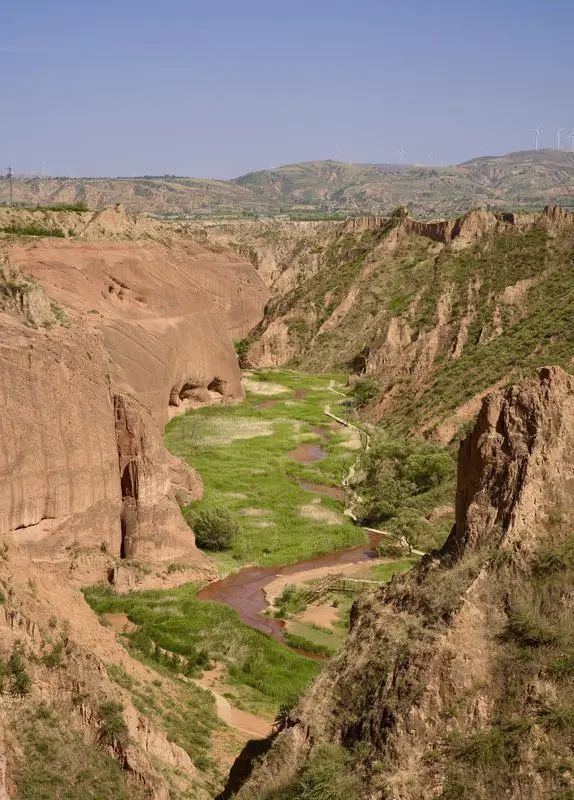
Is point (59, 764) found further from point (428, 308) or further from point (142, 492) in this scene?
point (428, 308)

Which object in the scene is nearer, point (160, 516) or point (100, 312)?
point (160, 516)

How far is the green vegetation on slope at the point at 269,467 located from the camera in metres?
38.8

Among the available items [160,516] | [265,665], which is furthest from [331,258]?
[265,665]

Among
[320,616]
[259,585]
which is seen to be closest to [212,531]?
[259,585]

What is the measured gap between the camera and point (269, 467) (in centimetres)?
5059

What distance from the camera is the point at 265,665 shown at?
26.7m

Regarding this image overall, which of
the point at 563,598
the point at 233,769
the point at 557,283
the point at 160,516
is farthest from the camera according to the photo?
the point at 557,283

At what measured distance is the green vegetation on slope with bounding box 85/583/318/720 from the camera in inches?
997

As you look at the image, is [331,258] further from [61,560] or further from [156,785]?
[156,785]

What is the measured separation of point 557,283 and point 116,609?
42585 mm

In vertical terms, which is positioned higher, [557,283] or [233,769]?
[557,283]

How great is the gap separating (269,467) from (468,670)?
120 ft

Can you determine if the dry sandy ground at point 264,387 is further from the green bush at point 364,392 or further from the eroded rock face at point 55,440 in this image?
the eroded rock face at point 55,440

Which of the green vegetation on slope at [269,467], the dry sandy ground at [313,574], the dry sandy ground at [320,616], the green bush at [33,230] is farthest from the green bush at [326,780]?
the green bush at [33,230]
